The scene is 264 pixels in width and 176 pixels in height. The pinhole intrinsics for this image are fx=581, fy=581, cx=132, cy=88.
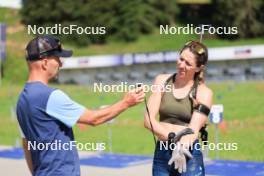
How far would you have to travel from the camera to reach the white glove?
13.5 ft

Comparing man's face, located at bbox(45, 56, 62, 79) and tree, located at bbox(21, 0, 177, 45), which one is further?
tree, located at bbox(21, 0, 177, 45)

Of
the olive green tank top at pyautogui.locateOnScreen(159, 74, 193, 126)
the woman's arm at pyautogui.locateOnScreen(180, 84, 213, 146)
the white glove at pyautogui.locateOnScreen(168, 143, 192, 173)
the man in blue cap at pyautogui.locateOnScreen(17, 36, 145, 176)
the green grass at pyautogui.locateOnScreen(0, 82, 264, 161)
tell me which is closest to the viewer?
the man in blue cap at pyautogui.locateOnScreen(17, 36, 145, 176)

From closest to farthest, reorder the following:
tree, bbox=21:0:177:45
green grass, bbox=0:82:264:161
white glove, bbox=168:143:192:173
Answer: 1. white glove, bbox=168:143:192:173
2. green grass, bbox=0:82:264:161
3. tree, bbox=21:0:177:45

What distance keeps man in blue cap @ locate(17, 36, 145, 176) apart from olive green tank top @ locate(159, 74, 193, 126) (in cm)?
73

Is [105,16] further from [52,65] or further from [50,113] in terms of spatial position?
[50,113]

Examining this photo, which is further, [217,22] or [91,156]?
[217,22]

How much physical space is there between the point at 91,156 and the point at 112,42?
43.8m

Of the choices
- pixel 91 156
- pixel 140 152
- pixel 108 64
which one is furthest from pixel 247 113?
pixel 108 64

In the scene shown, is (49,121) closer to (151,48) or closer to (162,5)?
(151,48)

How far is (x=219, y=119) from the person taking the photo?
34.9ft

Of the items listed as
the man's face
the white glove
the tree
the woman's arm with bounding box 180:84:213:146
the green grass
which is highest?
the tree

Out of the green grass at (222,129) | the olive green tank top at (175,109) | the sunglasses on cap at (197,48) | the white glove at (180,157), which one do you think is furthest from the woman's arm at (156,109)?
the green grass at (222,129)

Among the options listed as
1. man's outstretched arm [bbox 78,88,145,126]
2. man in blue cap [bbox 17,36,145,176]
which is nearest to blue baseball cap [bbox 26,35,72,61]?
man in blue cap [bbox 17,36,145,176]

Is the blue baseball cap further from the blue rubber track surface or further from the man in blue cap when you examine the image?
the blue rubber track surface
